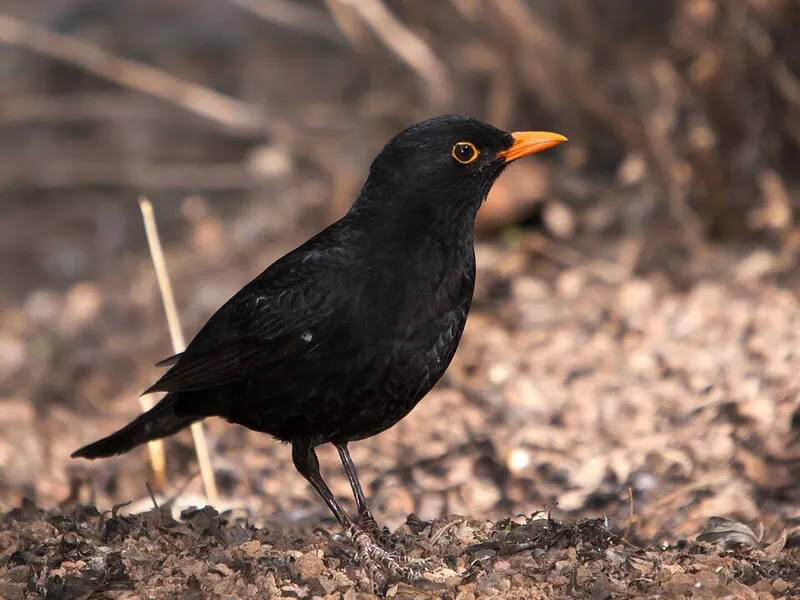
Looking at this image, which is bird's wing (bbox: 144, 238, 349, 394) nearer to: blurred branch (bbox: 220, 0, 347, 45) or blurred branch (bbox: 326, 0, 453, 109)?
blurred branch (bbox: 326, 0, 453, 109)

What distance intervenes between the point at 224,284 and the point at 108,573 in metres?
4.61

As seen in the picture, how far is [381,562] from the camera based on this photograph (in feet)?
13.0

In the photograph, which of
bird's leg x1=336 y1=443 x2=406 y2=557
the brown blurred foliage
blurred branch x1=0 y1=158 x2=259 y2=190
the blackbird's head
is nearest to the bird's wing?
the blackbird's head

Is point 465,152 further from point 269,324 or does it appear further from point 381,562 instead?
point 381,562

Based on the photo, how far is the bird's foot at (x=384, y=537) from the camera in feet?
13.4

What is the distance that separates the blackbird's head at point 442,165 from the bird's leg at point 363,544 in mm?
930

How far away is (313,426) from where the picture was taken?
4246 millimetres

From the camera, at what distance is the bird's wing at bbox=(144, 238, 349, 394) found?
4203 mm

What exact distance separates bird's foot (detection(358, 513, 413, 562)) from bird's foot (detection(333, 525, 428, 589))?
0.03m

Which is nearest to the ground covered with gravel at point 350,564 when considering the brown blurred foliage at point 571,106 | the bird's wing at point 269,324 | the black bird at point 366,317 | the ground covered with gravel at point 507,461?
the ground covered with gravel at point 507,461

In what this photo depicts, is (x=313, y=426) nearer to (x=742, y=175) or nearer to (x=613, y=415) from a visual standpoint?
(x=613, y=415)

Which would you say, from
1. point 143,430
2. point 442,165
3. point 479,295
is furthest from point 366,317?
point 479,295

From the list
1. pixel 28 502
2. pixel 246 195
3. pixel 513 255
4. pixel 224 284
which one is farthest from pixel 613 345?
pixel 246 195

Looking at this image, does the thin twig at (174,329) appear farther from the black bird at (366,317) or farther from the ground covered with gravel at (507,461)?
the black bird at (366,317)
